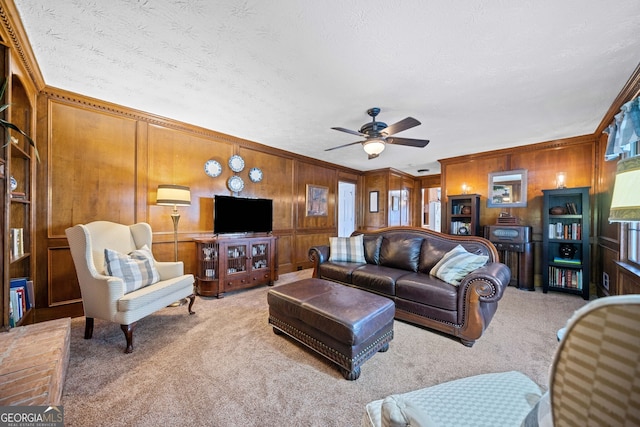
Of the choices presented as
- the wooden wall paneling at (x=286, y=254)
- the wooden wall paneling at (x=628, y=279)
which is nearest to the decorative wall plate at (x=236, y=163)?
the wooden wall paneling at (x=286, y=254)

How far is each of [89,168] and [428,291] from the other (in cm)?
401

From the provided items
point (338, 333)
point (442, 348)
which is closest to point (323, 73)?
point (338, 333)

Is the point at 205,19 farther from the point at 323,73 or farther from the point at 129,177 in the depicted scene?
the point at 129,177

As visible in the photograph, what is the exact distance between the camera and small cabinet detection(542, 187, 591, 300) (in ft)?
11.5

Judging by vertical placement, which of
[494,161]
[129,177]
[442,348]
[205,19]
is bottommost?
[442,348]

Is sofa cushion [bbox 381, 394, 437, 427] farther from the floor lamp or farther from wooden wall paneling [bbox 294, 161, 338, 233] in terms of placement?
wooden wall paneling [bbox 294, 161, 338, 233]

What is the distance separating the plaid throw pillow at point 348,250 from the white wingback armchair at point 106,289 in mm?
1998

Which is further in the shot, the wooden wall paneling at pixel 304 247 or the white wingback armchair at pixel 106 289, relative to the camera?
the wooden wall paneling at pixel 304 247

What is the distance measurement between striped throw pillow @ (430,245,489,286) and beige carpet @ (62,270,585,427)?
587 millimetres

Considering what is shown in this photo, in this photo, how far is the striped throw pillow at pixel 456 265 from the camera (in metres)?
2.48

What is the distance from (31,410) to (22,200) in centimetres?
198

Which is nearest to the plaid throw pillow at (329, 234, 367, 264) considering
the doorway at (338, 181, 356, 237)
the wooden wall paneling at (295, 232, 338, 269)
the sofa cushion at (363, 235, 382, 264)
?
the sofa cushion at (363, 235, 382, 264)

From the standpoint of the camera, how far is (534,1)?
1.45 meters

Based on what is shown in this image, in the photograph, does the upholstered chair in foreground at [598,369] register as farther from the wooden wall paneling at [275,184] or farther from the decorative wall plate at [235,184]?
the wooden wall paneling at [275,184]
